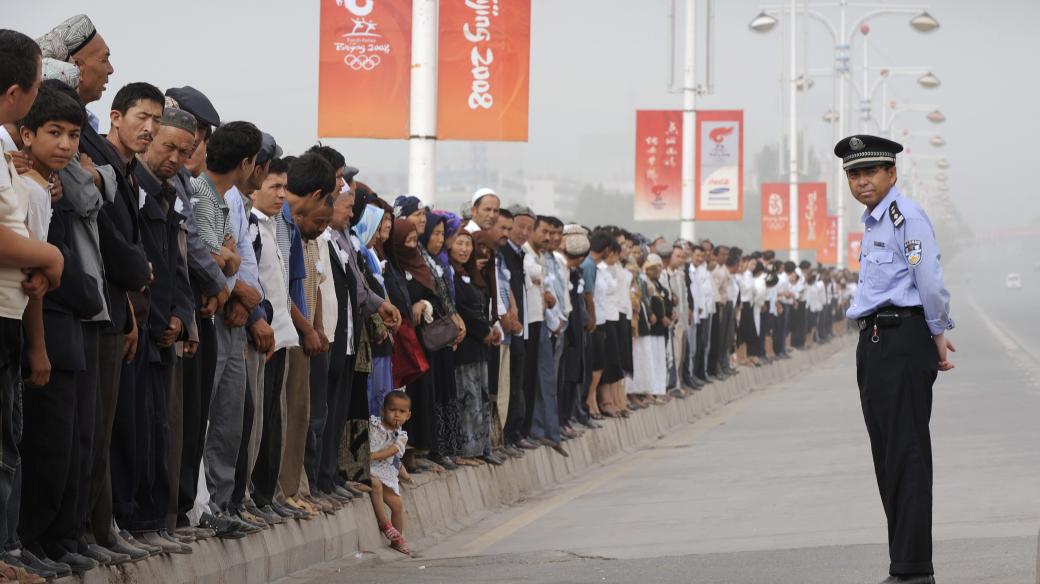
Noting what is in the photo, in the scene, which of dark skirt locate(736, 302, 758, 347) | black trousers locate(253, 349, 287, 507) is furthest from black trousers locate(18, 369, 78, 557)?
dark skirt locate(736, 302, 758, 347)

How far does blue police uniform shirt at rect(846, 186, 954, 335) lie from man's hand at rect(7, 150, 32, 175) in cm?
347

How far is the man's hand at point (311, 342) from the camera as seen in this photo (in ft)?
32.1

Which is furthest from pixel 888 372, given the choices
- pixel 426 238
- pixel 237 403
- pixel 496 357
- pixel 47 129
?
pixel 496 357

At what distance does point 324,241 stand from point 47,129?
3.71 m

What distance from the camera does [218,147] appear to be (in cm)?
904

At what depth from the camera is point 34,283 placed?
641 centimetres

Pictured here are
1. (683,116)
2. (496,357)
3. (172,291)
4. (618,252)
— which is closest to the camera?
(172,291)

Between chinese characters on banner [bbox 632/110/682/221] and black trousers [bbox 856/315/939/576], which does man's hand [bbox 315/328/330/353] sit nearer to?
black trousers [bbox 856/315/939/576]

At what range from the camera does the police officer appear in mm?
7941

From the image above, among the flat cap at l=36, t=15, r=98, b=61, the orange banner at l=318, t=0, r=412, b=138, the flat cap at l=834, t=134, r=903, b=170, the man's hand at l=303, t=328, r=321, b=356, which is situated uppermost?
the orange banner at l=318, t=0, r=412, b=138

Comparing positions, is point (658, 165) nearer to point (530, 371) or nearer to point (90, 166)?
point (530, 371)

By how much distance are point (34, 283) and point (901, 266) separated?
12.2 feet

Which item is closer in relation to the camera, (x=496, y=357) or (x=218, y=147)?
(x=218, y=147)

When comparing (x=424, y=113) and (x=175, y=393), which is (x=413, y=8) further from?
(x=175, y=393)
